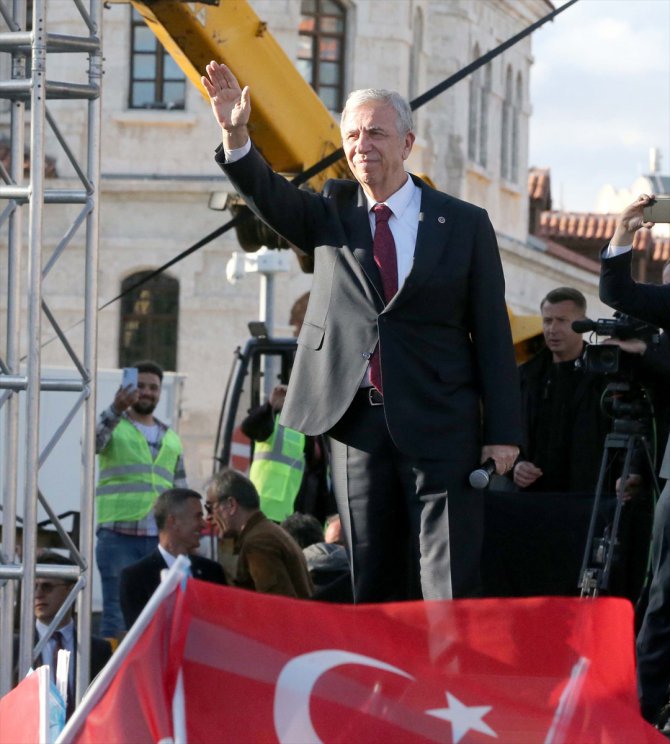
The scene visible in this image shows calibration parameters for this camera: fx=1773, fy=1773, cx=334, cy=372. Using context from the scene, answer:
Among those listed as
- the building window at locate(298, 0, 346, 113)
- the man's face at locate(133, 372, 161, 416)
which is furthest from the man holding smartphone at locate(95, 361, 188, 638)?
the building window at locate(298, 0, 346, 113)

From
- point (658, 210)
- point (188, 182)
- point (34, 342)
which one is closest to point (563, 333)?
point (658, 210)

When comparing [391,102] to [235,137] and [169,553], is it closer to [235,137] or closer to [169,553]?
[235,137]

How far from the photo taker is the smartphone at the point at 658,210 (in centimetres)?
593

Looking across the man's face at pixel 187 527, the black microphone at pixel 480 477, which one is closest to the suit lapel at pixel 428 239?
the black microphone at pixel 480 477

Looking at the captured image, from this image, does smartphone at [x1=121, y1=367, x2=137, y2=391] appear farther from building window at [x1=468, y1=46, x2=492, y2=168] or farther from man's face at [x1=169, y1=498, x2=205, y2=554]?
building window at [x1=468, y1=46, x2=492, y2=168]

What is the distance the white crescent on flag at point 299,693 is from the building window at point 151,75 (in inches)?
899

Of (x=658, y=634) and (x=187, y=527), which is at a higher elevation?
(x=658, y=634)

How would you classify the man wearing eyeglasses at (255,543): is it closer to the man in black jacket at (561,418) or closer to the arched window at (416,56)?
the man in black jacket at (561,418)

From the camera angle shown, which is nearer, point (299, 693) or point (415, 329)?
point (299, 693)

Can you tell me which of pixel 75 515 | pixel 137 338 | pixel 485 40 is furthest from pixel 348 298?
pixel 485 40

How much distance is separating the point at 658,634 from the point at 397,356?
5.37 ft

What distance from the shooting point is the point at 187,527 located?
8.80 m

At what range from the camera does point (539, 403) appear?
311 inches

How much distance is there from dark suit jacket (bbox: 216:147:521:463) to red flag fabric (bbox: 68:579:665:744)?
54.7 inches
